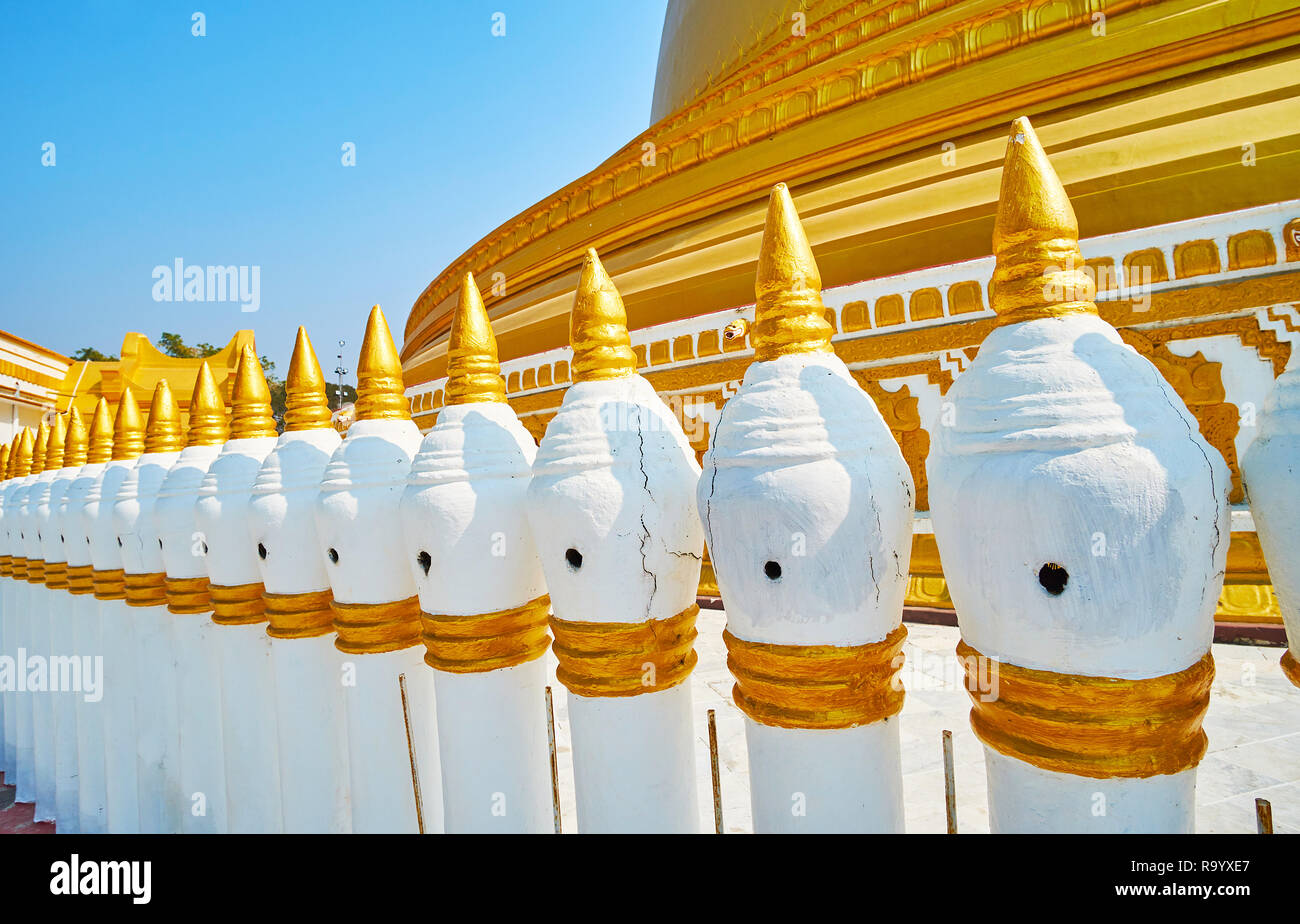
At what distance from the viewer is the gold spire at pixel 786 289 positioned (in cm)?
151

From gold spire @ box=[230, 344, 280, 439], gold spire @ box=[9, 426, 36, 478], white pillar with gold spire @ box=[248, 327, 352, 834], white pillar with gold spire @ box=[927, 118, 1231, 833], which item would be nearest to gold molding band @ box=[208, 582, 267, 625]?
white pillar with gold spire @ box=[248, 327, 352, 834]

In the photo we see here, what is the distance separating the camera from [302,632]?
2.44 m

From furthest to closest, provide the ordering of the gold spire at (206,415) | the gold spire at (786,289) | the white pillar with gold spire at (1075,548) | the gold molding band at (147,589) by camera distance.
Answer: the gold molding band at (147,589) → the gold spire at (206,415) → the gold spire at (786,289) → the white pillar with gold spire at (1075,548)

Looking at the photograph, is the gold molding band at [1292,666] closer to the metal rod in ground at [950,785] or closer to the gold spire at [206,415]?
the metal rod in ground at [950,785]

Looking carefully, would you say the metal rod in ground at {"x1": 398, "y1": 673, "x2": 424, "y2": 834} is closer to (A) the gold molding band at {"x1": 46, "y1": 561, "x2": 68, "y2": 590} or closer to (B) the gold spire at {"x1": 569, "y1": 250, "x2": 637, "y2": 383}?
(B) the gold spire at {"x1": 569, "y1": 250, "x2": 637, "y2": 383}

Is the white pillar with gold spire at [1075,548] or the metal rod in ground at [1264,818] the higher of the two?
the white pillar with gold spire at [1075,548]

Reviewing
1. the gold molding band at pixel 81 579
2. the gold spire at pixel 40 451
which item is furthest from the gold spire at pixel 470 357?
the gold spire at pixel 40 451

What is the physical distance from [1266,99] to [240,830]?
20.0 ft

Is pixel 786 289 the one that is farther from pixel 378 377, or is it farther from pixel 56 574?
pixel 56 574

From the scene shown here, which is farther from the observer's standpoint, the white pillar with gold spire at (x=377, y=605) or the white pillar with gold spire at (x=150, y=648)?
the white pillar with gold spire at (x=150, y=648)

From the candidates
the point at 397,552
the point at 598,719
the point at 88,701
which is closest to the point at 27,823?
the point at 88,701

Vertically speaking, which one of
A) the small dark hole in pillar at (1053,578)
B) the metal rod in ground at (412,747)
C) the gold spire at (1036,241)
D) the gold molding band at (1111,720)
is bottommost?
the metal rod in ground at (412,747)

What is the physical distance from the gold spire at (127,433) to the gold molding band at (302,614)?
2065 millimetres

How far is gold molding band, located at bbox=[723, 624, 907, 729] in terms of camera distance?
55.5 inches
